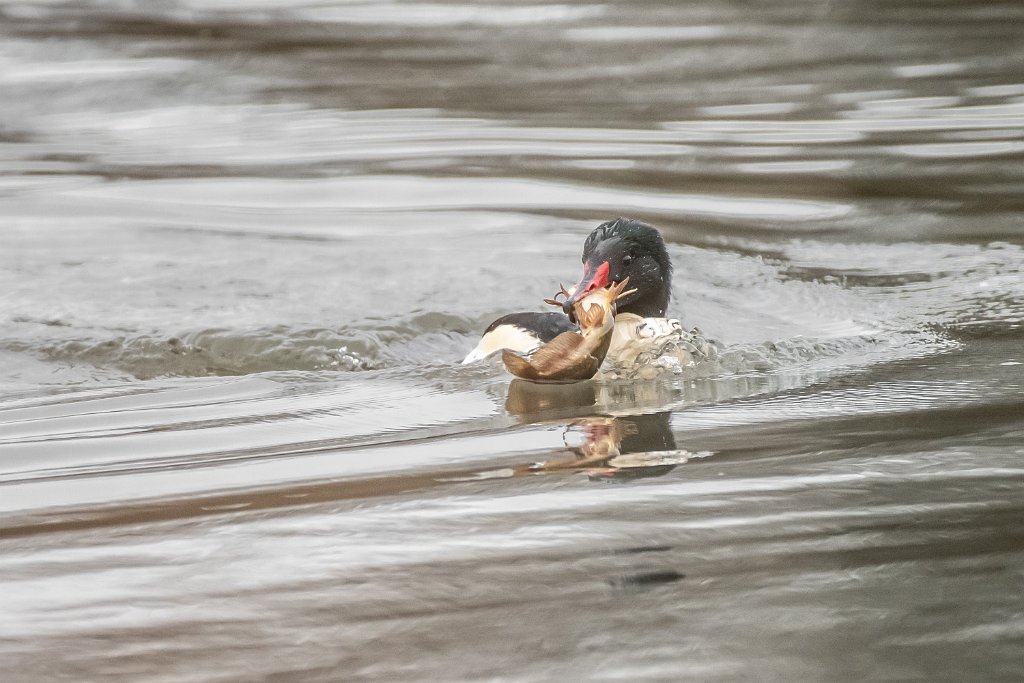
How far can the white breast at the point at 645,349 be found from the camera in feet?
16.5

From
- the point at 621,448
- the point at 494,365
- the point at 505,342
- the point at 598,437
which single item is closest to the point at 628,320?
the point at 505,342

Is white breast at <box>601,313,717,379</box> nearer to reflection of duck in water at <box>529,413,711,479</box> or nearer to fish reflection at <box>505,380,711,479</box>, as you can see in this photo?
fish reflection at <box>505,380,711,479</box>

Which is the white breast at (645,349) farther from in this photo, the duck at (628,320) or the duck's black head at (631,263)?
the duck's black head at (631,263)

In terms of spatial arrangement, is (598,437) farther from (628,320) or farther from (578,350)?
(628,320)

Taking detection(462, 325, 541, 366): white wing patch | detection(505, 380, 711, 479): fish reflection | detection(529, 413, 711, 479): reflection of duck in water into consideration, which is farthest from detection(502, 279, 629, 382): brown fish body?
detection(529, 413, 711, 479): reflection of duck in water

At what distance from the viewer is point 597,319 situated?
15.4 feet

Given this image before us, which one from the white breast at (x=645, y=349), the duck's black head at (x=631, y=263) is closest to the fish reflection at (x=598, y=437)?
the white breast at (x=645, y=349)

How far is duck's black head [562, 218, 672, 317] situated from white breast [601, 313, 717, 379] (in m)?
0.11

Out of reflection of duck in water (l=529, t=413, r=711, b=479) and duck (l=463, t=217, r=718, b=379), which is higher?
duck (l=463, t=217, r=718, b=379)

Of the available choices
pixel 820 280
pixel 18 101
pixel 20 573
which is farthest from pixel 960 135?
pixel 20 573

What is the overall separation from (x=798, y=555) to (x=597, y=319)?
177cm

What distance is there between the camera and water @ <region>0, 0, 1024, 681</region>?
2.77 m

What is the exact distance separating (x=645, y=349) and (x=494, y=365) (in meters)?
0.63

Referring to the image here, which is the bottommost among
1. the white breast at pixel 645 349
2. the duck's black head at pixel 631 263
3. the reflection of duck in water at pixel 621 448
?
the reflection of duck in water at pixel 621 448
